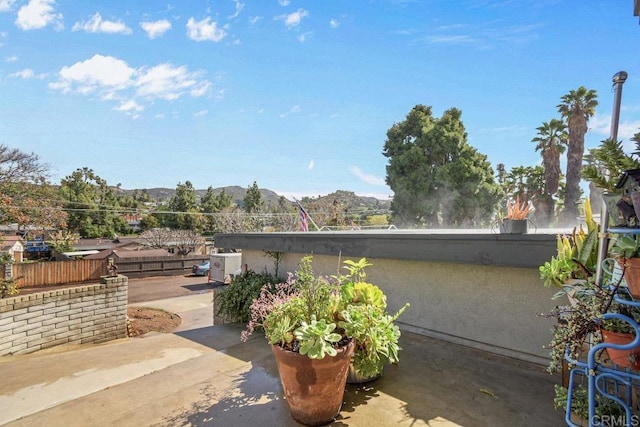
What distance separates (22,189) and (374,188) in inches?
823

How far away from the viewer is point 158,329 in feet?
37.2

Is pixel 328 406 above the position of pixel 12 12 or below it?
below

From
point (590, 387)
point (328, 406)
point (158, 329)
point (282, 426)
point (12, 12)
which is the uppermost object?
point (12, 12)

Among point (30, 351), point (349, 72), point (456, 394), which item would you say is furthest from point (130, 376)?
point (349, 72)

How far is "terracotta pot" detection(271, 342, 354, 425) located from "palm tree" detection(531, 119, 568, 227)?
827 inches

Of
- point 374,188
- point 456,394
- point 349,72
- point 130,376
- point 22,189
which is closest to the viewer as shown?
point 456,394

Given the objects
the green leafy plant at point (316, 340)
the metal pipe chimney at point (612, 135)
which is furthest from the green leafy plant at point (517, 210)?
the green leafy plant at point (316, 340)

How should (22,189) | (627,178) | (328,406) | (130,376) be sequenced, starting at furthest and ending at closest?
(22,189) < (130,376) < (328,406) < (627,178)

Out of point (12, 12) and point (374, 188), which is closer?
point (12, 12)

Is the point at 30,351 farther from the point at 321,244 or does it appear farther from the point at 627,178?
the point at 627,178

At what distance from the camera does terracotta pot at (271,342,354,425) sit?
2.34 meters

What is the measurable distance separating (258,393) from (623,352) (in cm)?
286

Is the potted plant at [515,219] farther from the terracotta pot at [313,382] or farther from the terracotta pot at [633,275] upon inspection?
the terracotta pot at [313,382]

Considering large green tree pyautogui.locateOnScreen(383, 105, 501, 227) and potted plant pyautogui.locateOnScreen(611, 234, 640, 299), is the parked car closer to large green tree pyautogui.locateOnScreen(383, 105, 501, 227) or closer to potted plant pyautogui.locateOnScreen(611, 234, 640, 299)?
large green tree pyautogui.locateOnScreen(383, 105, 501, 227)
